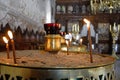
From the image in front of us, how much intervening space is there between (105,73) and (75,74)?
0.55 ft

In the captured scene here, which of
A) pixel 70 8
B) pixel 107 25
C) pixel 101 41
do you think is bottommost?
pixel 101 41

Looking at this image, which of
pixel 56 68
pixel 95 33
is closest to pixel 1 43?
pixel 56 68

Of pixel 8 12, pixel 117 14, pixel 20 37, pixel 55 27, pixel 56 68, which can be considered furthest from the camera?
pixel 117 14

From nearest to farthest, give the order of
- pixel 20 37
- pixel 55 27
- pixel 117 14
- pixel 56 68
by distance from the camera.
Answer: pixel 56 68 → pixel 55 27 → pixel 20 37 → pixel 117 14

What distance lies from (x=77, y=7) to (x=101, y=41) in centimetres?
221

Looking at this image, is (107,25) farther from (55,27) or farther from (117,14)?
(55,27)

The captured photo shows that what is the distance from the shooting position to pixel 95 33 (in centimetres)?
1301

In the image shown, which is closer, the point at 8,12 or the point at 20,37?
the point at 8,12

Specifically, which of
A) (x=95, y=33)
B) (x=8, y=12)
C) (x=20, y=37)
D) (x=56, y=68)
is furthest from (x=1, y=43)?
(x=95, y=33)

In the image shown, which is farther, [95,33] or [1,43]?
[95,33]

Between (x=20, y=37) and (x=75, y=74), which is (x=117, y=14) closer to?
(x=20, y=37)

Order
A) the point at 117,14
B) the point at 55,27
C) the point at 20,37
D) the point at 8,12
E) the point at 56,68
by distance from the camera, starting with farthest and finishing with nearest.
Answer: the point at 117,14 < the point at 20,37 < the point at 8,12 < the point at 55,27 < the point at 56,68

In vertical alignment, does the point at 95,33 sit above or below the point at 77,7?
below

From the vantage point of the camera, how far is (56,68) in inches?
41.5
